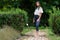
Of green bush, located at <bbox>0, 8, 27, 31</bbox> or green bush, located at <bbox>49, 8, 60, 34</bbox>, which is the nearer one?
green bush, located at <bbox>49, 8, 60, 34</bbox>

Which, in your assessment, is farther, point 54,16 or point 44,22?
point 44,22

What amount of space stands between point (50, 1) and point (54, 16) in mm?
11008

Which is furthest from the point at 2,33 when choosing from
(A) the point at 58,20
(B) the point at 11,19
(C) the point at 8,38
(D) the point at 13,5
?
(D) the point at 13,5

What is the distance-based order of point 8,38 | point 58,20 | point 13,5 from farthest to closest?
point 13,5 → point 58,20 → point 8,38

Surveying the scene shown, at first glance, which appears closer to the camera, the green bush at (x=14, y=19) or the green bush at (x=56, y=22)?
the green bush at (x=56, y=22)

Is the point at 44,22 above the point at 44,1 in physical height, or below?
below

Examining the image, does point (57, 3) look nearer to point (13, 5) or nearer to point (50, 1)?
point (50, 1)

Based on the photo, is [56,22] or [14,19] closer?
[56,22]

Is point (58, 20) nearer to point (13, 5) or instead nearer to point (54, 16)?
point (54, 16)

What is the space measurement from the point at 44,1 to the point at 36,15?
10443mm

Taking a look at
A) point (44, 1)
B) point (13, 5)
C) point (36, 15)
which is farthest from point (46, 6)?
point (36, 15)

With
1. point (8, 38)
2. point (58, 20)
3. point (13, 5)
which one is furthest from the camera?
point (13, 5)

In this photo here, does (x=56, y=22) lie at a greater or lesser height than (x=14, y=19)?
lesser

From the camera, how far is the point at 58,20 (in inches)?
519
